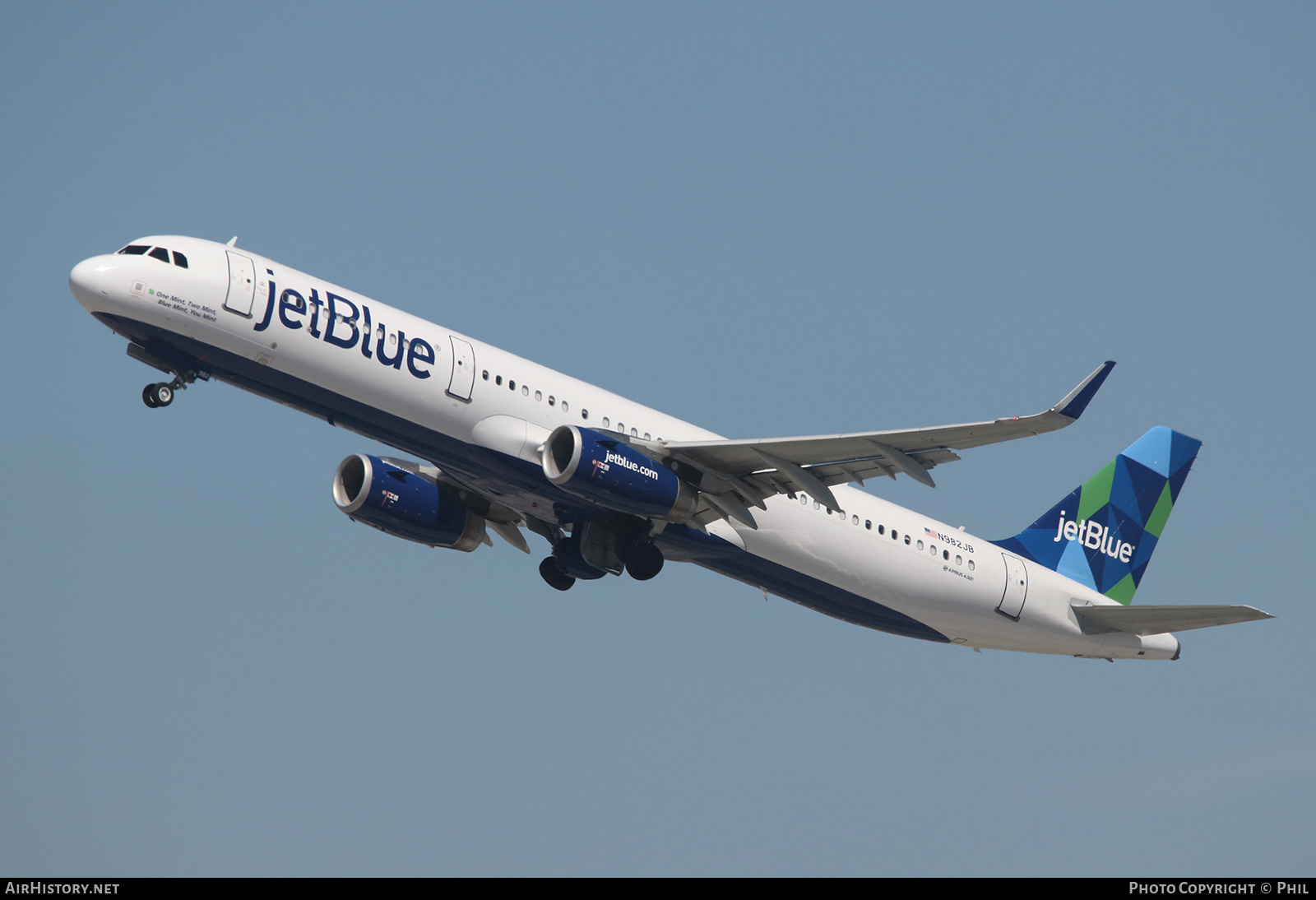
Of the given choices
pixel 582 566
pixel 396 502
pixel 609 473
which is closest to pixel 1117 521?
pixel 582 566

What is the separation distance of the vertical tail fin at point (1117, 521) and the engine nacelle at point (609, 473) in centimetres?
1183

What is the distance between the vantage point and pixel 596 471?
94.9ft

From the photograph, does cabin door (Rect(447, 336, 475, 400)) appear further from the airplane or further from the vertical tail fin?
the vertical tail fin

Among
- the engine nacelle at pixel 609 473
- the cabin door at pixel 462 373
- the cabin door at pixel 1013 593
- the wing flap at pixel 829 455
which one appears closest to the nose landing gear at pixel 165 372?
the cabin door at pixel 462 373

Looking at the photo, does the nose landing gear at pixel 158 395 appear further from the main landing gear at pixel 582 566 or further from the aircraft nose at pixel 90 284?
the main landing gear at pixel 582 566

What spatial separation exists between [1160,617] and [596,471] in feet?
47.5

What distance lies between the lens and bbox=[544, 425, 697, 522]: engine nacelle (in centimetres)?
2890

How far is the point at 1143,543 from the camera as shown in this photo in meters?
39.5

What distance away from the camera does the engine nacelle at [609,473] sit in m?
28.9

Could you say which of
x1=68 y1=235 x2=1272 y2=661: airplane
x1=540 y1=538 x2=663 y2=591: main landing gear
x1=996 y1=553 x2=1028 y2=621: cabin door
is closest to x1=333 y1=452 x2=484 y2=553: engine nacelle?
x1=68 y1=235 x2=1272 y2=661: airplane

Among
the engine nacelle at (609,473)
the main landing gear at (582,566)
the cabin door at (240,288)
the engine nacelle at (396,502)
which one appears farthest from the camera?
the engine nacelle at (396,502)

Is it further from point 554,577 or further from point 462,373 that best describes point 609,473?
point 554,577
